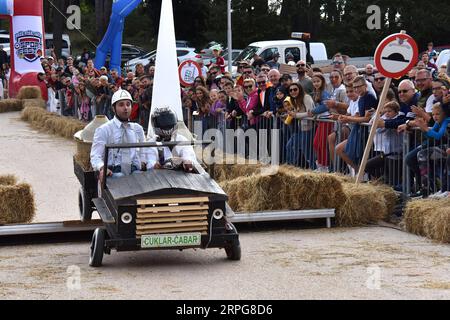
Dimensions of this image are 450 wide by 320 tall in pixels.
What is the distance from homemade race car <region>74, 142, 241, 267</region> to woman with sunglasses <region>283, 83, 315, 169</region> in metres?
4.90

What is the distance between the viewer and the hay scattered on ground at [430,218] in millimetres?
11273

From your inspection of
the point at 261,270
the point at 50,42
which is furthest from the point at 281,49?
the point at 50,42

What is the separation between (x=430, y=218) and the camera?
451 inches

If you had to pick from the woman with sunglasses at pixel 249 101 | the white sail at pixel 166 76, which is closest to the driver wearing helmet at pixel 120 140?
the white sail at pixel 166 76

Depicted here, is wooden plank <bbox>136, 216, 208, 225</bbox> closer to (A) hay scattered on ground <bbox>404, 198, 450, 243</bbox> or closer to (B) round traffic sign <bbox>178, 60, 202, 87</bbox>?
(A) hay scattered on ground <bbox>404, 198, 450, 243</bbox>

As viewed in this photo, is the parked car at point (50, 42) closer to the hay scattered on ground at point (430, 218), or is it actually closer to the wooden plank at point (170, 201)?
the hay scattered on ground at point (430, 218)

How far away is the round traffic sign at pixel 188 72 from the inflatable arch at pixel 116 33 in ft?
20.7

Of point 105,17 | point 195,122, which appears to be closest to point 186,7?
point 105,17

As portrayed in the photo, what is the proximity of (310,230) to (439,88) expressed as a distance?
2389mm

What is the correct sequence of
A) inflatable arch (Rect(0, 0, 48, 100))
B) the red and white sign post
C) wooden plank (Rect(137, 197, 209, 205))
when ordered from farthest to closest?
inflatable arch (Rect(0, 0, 48, 100))
the red and white sign post
wooden plank (Rect(137, 197, 209, 205))

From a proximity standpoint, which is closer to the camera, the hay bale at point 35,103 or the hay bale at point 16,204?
the hay bale at point 16,204

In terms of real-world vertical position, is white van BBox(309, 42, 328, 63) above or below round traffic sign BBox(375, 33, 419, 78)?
above

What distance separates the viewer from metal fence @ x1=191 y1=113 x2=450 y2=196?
40.7 ft

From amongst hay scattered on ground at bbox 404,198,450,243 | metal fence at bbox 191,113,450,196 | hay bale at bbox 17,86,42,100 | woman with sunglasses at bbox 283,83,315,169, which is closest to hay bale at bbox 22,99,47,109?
hay bale at bbox 17,86,42,100
